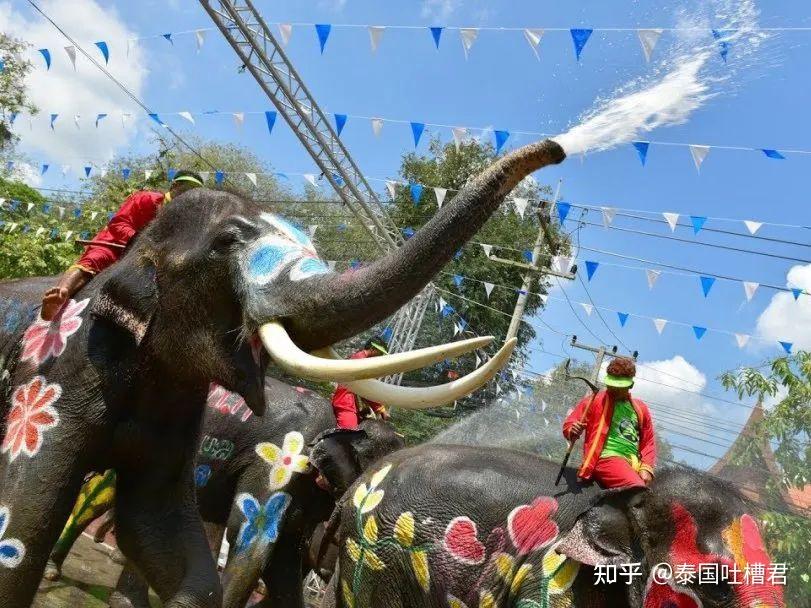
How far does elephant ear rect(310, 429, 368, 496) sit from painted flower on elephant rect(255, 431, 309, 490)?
1.16 feet

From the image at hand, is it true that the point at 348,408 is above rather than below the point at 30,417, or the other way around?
above

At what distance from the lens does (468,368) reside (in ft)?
72.2

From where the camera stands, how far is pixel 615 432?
14.7 ft

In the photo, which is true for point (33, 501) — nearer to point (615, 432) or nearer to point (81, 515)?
point (615, 432)

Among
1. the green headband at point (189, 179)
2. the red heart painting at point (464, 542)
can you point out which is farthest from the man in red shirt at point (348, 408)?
the green headband at point (189, 179)

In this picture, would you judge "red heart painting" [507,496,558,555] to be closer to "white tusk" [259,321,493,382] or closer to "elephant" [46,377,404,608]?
"elephant" [46,377,404,608]

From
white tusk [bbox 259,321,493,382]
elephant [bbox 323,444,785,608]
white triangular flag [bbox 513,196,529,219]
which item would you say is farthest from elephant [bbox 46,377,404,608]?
white triangular flag [bbox 513,196,529,219]

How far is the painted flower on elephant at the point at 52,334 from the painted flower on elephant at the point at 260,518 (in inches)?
110

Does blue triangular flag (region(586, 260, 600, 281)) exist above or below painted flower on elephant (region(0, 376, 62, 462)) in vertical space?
above

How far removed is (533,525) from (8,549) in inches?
96.6

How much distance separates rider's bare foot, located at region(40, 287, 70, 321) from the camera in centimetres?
331

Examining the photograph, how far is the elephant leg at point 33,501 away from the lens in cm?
289

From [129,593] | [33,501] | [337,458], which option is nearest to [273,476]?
[337,458]

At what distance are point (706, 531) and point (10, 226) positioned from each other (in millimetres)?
17884
